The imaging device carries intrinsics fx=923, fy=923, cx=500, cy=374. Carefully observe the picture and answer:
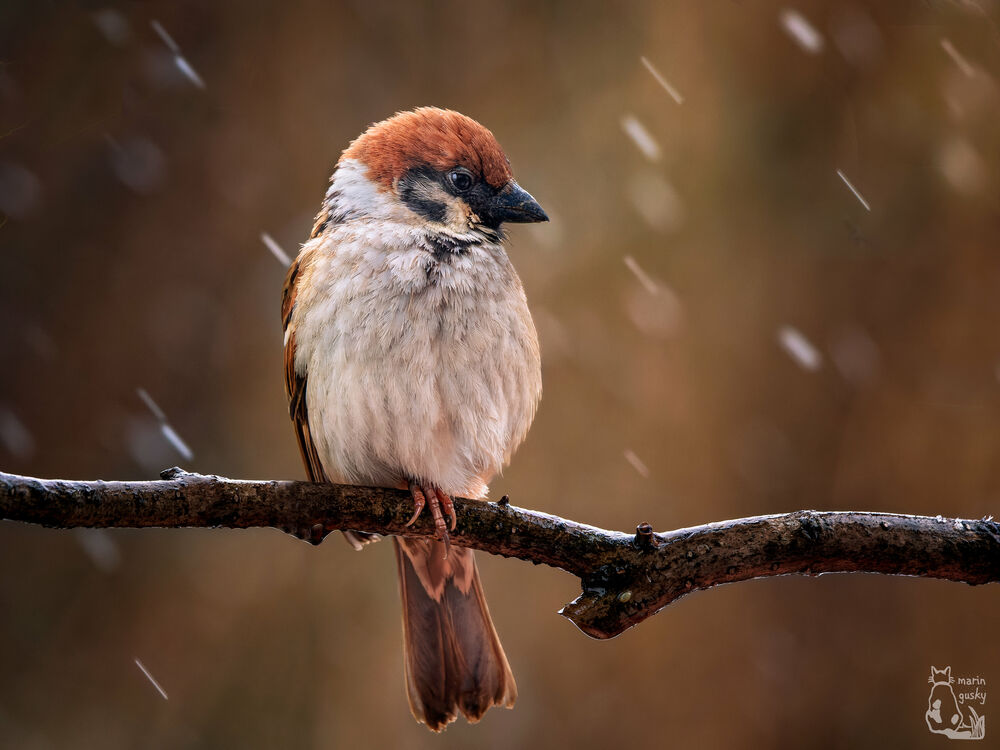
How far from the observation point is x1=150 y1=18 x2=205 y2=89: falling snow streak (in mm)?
3439

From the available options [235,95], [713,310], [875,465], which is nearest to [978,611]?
[875,465]

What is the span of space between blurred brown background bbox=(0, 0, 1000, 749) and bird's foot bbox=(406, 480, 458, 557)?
1.66m

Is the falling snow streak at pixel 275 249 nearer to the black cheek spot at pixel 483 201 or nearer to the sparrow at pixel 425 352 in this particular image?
the sparrow at pixel 425 352

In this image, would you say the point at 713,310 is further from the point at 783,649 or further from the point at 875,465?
the point at 783,649

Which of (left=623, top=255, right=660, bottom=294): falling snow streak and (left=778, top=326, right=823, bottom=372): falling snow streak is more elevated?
(left=623, top=255, right=660, bottom=294): falling snow streak

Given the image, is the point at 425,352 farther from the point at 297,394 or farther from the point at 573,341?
the point at 573,341

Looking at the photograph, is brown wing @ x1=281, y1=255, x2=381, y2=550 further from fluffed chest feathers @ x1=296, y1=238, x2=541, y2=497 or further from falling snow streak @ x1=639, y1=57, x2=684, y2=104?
falling snow streak @ x1=639, y1=57, x2=684, y2=104

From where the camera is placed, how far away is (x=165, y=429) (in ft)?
11.1

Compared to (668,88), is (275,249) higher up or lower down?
lower down

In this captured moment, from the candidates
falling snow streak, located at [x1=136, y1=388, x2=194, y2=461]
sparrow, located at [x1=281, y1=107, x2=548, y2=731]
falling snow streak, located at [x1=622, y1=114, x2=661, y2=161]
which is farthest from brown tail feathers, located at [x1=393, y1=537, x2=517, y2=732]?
falling snow streak, located at [x1=622, y1=114, x2=661, y2=161]

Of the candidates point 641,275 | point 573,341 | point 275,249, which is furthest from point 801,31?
point 275,249

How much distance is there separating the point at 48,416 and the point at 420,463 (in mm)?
2138

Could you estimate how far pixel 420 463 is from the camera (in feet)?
5.53

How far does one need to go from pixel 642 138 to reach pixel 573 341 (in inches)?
33.7
